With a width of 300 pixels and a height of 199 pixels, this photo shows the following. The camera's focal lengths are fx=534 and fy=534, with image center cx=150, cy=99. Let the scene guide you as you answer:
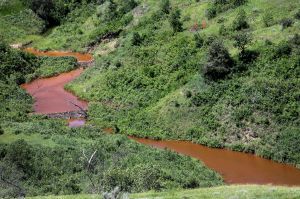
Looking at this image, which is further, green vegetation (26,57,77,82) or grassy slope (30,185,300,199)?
green vegetation (26,57,77,82)

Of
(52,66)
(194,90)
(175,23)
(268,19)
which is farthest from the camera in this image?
(52,66)

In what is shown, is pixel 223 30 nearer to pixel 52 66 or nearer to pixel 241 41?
pixel 241 41

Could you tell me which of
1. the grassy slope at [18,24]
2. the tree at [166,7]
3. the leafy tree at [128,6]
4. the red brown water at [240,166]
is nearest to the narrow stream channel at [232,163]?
the red brown water at [240,166]

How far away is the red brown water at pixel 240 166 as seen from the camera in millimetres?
54447

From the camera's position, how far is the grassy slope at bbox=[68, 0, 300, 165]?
61094mm

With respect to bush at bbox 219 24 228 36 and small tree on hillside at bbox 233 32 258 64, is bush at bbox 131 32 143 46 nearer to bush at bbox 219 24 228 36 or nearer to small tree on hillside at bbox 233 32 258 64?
bush at bbox 219 24 228 36

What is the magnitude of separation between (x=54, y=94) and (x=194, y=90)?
26091 mm

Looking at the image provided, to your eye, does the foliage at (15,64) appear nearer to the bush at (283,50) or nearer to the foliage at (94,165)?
the foliage at (94,165)

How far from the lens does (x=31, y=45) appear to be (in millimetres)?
111125

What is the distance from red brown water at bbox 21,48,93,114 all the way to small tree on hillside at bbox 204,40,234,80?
20138 mm

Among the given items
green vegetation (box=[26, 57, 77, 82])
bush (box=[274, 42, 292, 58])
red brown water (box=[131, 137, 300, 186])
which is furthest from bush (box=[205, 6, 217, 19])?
red brown water (box=[131, 137, 300, 186])

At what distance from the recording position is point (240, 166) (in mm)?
57688

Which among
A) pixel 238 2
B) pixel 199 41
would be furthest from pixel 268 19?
pixel 238 2

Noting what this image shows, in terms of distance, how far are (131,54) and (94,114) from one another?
44.6 feet
